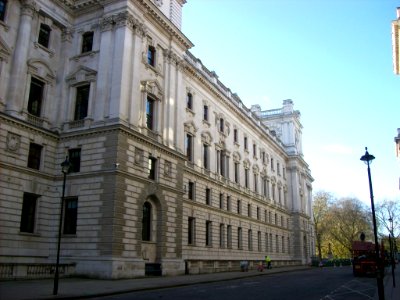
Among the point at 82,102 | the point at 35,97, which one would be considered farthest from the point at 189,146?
the point at 35,97

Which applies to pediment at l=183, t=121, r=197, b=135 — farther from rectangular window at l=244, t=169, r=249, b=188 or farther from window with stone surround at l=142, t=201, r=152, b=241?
rectangular window at l=244, t=169, r=249, b=188

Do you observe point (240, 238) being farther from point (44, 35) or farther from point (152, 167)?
point (44, 35)

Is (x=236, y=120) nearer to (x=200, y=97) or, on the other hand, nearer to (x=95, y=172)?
(x=200, y=97)

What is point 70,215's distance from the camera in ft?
93.3

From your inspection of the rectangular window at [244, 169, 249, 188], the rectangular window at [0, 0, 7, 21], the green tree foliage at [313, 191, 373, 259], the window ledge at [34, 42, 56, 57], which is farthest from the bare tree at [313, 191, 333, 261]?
the rectangular window at [0, 0, 7, 21]

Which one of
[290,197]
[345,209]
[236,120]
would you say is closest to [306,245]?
[290,197]

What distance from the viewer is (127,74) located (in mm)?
30000

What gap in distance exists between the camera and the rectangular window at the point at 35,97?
95.4ft

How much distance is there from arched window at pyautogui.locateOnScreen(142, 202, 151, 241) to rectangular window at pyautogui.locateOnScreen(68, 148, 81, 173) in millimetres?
5416

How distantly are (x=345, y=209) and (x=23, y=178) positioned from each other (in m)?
84.2

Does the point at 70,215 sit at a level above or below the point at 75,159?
→ below

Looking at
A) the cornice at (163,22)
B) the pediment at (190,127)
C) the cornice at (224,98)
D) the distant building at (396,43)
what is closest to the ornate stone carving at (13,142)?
the cornice at (163,22)

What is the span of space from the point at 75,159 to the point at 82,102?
4.46 m

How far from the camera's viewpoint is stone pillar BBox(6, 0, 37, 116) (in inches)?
1065
